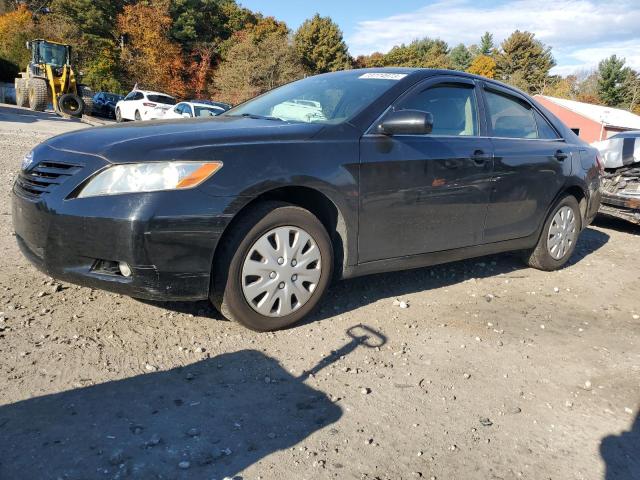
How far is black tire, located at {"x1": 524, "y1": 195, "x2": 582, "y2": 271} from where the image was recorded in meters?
5.10

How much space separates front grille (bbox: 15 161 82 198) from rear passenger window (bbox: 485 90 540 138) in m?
3.23

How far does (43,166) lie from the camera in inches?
122

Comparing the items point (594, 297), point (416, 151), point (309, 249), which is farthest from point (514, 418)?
point (594, 297)

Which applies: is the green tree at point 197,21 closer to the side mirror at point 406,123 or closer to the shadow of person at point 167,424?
A: the side mirror at point 406,123

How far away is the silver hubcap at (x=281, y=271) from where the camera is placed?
3172 mm

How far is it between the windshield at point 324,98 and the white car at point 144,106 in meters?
18.8

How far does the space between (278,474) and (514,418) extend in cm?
127

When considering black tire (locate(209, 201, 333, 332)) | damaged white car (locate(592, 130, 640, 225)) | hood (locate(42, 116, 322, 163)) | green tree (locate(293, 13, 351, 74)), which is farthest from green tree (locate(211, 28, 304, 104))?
black tire (locate(209, 201, 333, 332))

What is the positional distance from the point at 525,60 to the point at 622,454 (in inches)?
3222

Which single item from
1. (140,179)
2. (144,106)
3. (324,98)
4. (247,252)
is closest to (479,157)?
(324,98)

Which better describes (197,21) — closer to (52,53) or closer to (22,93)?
(22,93)

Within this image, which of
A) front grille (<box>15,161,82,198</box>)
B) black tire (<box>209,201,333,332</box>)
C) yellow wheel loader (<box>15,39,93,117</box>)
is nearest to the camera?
front grille (<box>15,161,82,198</box>)

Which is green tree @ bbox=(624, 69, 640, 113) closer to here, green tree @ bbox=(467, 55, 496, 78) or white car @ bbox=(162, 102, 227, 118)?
green tree @ bbox=(467, 55, 496, 78)

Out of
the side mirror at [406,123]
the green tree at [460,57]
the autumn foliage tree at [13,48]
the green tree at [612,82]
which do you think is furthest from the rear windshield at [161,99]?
the green tree at [460,57]
